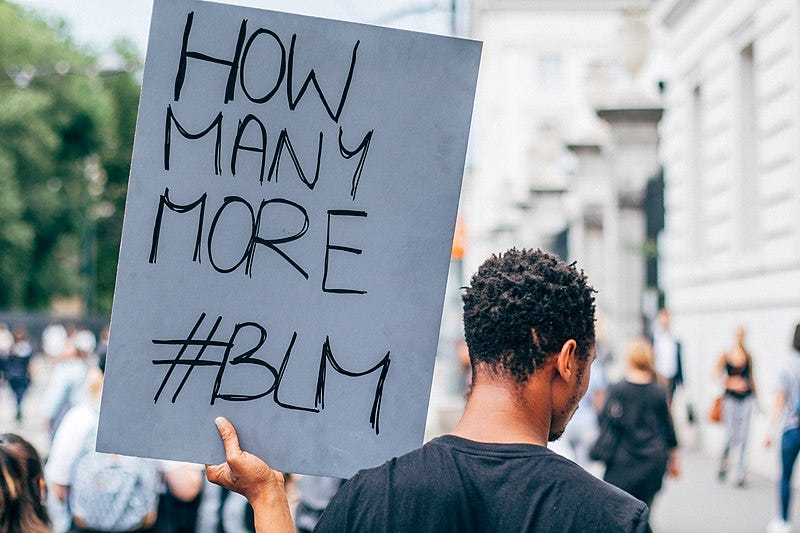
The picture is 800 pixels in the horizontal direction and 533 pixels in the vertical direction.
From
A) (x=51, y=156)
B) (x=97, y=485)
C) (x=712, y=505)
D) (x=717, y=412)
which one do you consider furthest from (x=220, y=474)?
(x=51, y=156)

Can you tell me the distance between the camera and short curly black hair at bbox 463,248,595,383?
228cm

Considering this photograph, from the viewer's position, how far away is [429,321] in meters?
2.65

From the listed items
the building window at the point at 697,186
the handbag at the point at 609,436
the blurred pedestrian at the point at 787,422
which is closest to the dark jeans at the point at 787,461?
the blurred pedestrian at the point at 787,422

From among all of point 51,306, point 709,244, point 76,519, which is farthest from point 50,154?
point 76,519

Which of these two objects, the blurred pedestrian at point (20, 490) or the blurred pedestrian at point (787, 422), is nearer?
the blurred pedestrian at point (20, 490)

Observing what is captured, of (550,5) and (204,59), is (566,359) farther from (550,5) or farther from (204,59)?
(550,5)

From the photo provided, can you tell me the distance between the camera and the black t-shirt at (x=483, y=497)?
215 centimetres

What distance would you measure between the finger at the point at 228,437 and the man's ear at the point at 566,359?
68 cm

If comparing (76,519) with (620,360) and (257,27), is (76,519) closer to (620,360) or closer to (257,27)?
(257,27)

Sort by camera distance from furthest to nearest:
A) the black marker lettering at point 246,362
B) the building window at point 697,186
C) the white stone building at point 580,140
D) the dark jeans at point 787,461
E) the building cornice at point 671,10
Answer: the building cornice at point 671,10, the building window at point 697,186, the white stone building at point 580,140, the dark jeans at point 787,461, the black marker lettering at point 246,362

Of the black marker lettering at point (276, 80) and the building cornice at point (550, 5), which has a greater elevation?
Result: the building cornice at point (550, 5)

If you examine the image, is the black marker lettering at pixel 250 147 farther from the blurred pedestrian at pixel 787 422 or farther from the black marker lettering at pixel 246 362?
the blurred pedestrian at pixel 787 422

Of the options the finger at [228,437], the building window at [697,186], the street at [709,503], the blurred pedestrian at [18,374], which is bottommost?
the blurred pedestrian at [18,374]

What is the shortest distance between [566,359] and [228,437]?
0.72m
